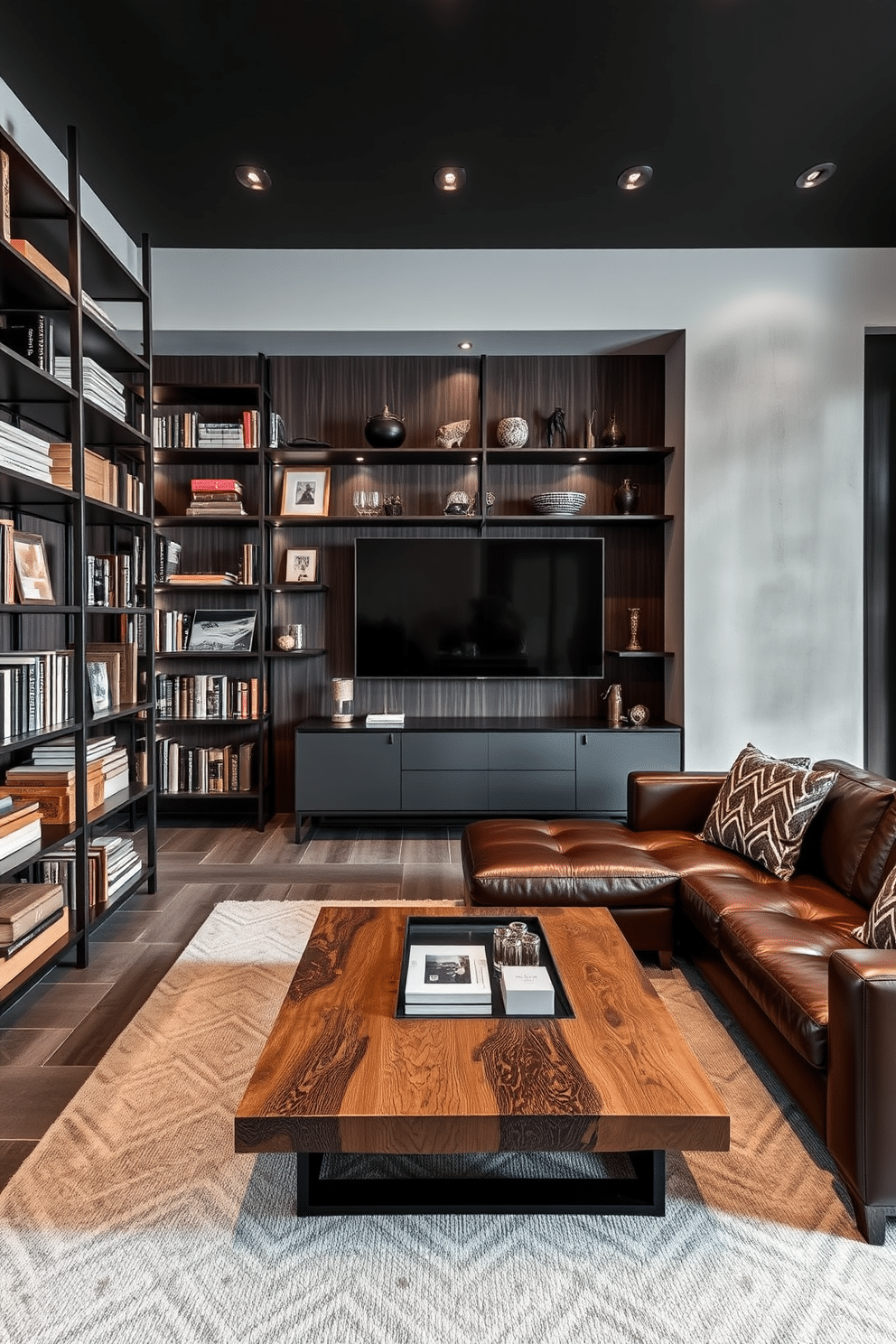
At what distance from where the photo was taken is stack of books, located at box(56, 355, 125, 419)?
2646 mm

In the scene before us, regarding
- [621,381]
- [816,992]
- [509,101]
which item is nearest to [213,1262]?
[816,992]

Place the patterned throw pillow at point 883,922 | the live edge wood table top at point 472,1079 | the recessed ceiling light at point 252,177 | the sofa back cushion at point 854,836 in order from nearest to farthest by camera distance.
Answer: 1. the live edge wood table top at point 472,1079
2. the patterned throw pillow at point 883,922
3. the sofa back cushion at point 854,836
4. the recessed ceiling light at point 252,177

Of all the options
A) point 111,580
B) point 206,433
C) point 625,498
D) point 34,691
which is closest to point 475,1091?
point 34,691

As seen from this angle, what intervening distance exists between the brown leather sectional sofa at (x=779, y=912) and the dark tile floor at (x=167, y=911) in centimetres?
76

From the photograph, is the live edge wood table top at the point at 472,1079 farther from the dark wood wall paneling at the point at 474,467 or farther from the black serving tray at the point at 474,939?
the dark wood wall paneling at the point at 474,467

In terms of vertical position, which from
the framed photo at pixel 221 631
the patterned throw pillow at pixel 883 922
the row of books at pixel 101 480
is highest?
the row of books at pixel 101 480

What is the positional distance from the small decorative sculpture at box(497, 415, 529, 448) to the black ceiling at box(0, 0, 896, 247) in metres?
0.88

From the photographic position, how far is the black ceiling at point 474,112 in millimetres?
2432

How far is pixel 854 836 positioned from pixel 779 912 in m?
0.37

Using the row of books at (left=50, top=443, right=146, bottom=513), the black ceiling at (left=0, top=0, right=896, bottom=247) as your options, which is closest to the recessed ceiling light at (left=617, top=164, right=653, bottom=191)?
the black ceiling at (left=0, top=0, right=896, bottom=247)

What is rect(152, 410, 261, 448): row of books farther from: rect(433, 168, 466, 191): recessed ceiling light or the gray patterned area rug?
the gray patterned area rug

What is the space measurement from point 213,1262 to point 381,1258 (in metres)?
0.29

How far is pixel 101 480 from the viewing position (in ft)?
9.46

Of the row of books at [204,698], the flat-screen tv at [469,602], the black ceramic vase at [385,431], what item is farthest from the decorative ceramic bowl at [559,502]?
the row of books at [204,698]
